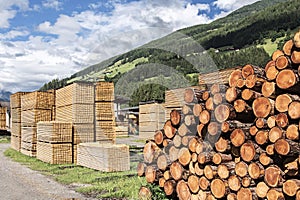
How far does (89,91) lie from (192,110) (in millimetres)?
6581

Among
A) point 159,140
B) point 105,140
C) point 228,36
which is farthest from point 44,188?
point 228,36

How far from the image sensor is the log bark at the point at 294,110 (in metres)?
4.76

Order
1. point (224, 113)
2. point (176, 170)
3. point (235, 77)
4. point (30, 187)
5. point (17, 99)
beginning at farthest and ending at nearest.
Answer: point (17, 99) < point (30, 187) < point (176, 170) < point (235, 77) < point (224, 113)

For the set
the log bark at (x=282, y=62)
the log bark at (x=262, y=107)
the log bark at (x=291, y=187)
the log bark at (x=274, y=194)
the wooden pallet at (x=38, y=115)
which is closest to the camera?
the log bark at (x=291, y=187)

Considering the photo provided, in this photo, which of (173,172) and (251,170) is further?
(173,172)

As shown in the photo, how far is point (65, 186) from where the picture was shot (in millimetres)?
8844

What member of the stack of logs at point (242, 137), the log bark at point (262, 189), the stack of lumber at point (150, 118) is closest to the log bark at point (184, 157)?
the stack of logs at point (242, 137)

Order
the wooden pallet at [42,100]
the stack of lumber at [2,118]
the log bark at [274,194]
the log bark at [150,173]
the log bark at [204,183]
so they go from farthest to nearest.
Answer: the stack of lumber at [2,118] < the wooden pallet at [42,100] < the log bark at [150,173] < the log bark at [204,183] < the log bark at [274,194]

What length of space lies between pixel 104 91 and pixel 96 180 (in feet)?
12.2

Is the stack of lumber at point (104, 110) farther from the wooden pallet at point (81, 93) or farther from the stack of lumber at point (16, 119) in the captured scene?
the stack of lumber at point (16, 119)

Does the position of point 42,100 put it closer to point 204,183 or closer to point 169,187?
point 169,187

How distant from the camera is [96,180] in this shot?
9234 millimetres

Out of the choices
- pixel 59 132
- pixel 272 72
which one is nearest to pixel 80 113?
pixel 59 132

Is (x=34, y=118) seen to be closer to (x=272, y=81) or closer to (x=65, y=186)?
(x=65, y=186)
